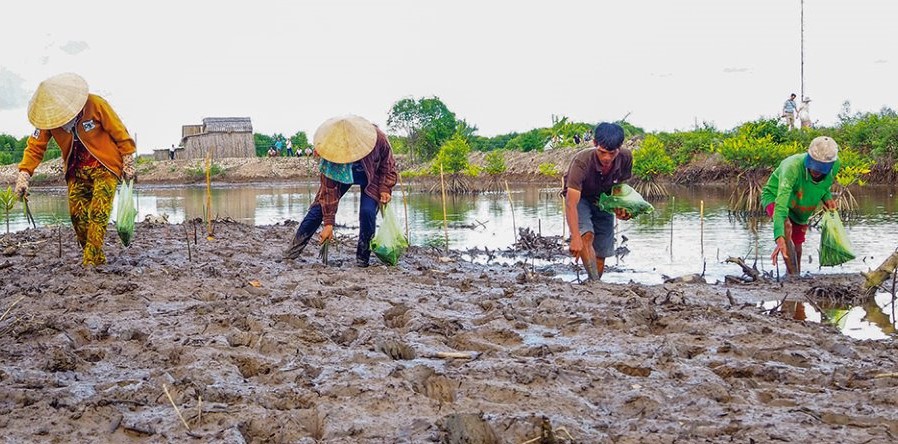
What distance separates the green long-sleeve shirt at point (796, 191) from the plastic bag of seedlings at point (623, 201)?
987mm

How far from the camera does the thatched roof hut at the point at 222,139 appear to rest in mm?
41531

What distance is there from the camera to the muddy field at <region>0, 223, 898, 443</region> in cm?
269

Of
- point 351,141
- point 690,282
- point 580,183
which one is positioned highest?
point 351,141

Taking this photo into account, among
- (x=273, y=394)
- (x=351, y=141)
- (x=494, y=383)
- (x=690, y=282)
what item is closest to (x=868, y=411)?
(x=494, y=383)

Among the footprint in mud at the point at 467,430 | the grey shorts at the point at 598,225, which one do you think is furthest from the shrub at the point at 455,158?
the footprint in mud at the point at 467,430

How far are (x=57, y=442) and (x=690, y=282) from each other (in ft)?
15.8

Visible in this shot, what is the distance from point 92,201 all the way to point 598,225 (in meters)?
3.85

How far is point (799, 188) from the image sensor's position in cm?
627

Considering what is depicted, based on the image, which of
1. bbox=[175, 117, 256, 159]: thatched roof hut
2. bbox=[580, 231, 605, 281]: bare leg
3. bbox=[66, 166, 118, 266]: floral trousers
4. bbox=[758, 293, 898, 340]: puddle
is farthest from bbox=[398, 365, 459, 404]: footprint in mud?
bbox=[175, 117, 256, 159]: thatched roof hut

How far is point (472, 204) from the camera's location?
19547 millimetres

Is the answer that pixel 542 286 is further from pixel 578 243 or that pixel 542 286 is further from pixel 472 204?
pixel 472 204

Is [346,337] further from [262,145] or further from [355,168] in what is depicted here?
[262,145]

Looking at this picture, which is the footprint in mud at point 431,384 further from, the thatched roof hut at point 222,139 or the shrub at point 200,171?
the thatched roof hut at point 222,139

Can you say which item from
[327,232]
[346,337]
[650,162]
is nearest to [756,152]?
[650,162]
